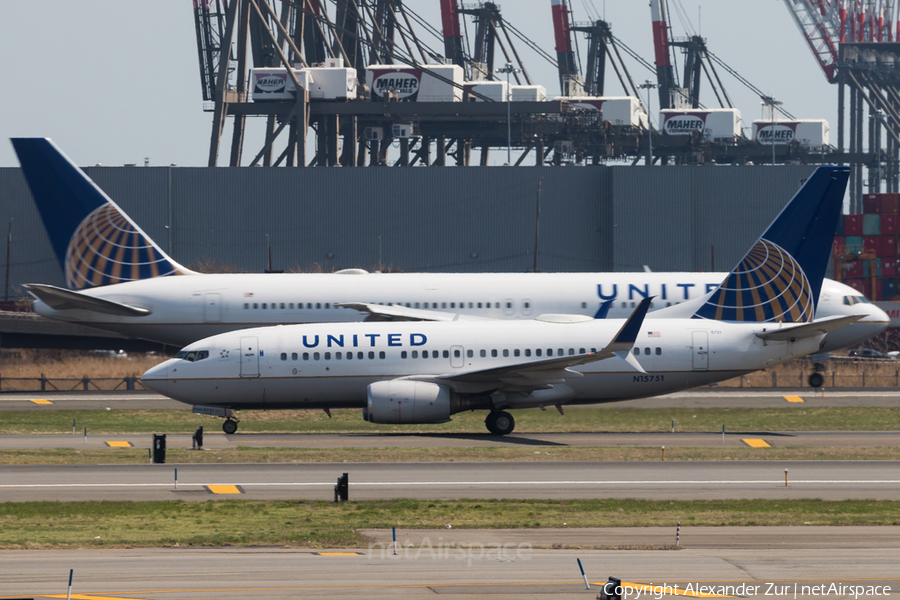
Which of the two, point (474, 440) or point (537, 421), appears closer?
point (474, 440)

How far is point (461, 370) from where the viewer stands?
3912 cm

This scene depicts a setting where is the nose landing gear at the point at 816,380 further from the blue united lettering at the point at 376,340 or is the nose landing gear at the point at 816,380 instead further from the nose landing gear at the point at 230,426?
the nose landing gear at the point at 230,426

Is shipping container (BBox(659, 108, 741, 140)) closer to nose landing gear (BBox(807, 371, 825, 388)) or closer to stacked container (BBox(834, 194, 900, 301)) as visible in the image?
stacked container (BBox(834, 194, 900, 301))

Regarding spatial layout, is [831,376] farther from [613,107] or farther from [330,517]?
[613,107]

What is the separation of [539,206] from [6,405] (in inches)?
2633

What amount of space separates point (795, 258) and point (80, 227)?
3196 centimetres

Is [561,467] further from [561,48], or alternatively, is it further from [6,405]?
[561,48]

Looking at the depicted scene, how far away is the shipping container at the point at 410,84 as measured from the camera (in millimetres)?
140250

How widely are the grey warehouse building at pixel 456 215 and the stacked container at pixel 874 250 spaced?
84.8ft

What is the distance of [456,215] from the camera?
10969cm

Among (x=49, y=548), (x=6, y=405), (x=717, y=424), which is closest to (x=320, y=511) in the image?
(x=49, y=548)

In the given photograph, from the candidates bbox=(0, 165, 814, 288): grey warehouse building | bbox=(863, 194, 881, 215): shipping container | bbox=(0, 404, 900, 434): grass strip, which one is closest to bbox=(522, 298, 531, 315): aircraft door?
bbox=(0, 404, 900, 434): grass strip

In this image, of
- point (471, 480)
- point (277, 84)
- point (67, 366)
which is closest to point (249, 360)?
point (471, 480)

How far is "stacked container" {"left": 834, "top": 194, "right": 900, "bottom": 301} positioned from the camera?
130 meters
